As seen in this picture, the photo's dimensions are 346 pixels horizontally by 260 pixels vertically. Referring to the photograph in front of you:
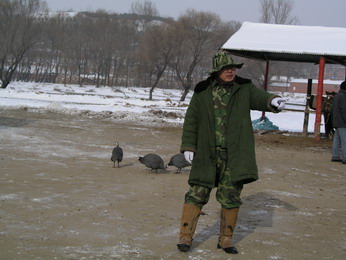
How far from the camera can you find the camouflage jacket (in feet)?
15.9

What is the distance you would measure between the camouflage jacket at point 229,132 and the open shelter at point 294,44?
11069mm

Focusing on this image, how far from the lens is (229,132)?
487cm

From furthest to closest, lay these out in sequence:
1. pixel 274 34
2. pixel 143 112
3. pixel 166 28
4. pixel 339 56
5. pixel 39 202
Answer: pixel 166 28, pixel 143 112, pixel 274 34, pixel 339 56, pixel 39 202

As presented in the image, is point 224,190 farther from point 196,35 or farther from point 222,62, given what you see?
point 196,35

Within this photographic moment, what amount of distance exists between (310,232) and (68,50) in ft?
263

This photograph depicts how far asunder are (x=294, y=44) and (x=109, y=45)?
67.9 m

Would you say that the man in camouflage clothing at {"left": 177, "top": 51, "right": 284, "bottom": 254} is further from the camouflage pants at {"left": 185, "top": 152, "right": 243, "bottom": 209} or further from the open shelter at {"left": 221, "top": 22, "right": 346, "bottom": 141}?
the open shelter at {"left": 221, "top": 22, "right": 346, "bottom": 141}

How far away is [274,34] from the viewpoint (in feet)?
60.2

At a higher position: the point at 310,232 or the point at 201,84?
the point at 201,84

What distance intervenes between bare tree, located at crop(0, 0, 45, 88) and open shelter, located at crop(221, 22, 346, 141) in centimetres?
3338

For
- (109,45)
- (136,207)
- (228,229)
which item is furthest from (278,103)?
(109,45)

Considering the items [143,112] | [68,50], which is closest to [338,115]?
[143,112]

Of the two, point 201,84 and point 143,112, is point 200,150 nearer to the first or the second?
point 201,84

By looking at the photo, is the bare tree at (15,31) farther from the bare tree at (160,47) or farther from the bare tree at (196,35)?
the bare tree at (196,35)
